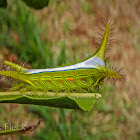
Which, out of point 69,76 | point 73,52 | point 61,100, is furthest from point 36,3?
point 73,52

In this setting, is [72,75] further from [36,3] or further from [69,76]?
[36,3]

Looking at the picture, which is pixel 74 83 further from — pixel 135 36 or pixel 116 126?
pixel 135 36

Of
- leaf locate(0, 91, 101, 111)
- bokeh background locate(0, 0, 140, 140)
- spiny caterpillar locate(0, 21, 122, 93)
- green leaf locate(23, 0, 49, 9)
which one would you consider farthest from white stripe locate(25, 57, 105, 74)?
bokeh background locate(0, 0, 140, 140)

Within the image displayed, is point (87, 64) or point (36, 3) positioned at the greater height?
point (36, 3)

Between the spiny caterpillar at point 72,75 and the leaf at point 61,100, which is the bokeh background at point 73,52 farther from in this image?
the leaf at point 61,100

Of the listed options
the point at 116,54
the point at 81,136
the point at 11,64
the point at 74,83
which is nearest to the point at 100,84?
the point at 74,83
